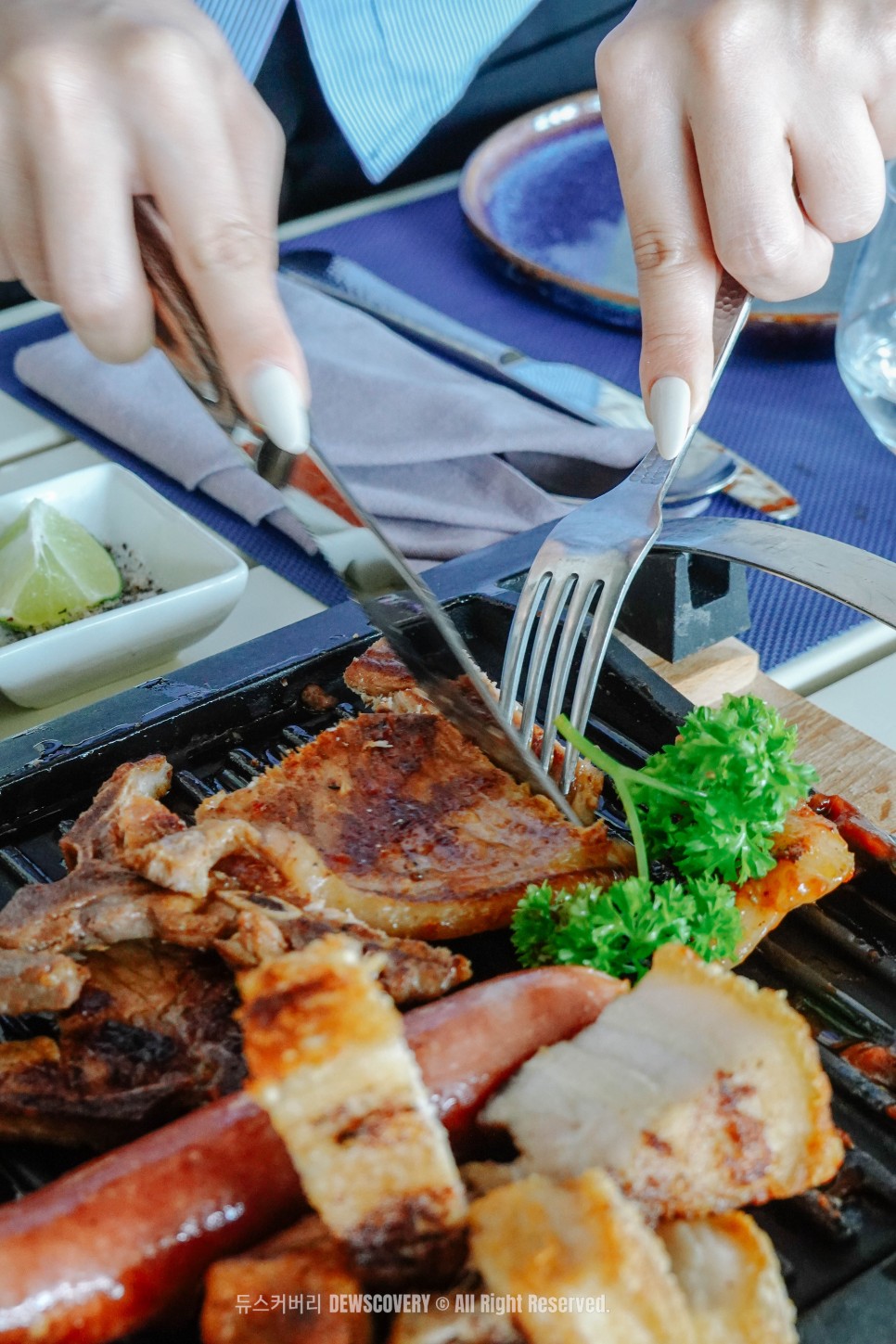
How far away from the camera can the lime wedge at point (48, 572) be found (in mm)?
2264

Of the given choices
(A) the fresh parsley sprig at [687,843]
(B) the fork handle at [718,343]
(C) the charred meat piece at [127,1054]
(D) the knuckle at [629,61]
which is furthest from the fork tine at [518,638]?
(D) the knuckle at [629,61]

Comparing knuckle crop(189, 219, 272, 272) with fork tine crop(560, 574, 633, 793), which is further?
fork tine crop(560, 574, 633, 793)

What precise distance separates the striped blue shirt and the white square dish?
1.56 metres

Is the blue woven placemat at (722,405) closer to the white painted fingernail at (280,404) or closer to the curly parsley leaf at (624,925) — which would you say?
the curly parsley leaf at (624,925)


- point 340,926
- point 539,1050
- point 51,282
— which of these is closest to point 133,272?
point 51,282

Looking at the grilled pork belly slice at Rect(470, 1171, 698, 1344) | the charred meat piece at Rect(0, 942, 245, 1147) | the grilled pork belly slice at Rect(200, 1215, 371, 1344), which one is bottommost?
the charred meat piece at Rect(0, 942, 245, 1147)

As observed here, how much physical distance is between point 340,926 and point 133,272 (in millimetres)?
859

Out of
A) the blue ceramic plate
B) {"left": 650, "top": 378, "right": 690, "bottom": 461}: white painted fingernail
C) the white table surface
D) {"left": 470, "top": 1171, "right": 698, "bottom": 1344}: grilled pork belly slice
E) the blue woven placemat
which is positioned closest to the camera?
{"left": 470, "top": 1171, "right": 698, "bottom": 1344}: grilled pork belly slice

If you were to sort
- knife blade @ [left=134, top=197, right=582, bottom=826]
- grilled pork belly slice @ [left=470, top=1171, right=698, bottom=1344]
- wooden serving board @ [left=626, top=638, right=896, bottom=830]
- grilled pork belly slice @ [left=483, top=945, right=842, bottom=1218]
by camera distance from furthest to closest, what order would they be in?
1. wooden serving board @ [left=626, top=638, right=896, bottom=830]
2. knife blade @ [left=134, top=197, right=582, bottom=826]
3. grilled pork belly slice @ [left=483, top=945, right=842, bottom=1218]
4. grilled pork belly slice @ [left=470, top=1171, right=698, bottom=1344]

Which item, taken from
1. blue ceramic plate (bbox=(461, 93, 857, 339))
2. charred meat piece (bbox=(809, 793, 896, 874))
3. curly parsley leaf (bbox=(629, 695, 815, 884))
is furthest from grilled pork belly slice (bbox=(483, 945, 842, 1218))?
blue ceramic plate (bbox=(461, 93, 857, 339))

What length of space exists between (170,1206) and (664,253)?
1.46 metres

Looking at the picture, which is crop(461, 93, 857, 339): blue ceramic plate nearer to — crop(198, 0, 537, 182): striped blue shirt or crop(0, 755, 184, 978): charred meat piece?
crop(198, 0, 537, 182): striped blue shirt

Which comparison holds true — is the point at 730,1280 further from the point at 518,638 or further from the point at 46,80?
the point at 46,80

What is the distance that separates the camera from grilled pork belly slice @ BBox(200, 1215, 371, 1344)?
104cm
